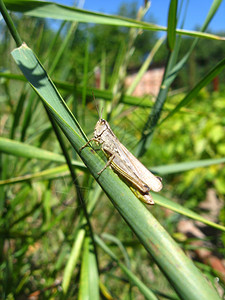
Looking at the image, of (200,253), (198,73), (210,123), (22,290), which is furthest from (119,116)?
(198,73)

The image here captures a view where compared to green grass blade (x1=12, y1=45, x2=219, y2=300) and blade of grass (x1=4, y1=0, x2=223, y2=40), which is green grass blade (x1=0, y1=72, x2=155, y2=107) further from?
green grass blade (x1=12, y1=45, x2=219, y2=300)

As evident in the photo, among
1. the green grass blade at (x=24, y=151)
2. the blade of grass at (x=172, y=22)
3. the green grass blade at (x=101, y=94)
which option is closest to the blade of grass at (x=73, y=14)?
the blade of grass at (x=172, y=22)

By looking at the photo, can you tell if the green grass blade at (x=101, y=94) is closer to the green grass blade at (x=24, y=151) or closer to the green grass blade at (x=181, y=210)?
the green grass blade at (x=24, y=151)

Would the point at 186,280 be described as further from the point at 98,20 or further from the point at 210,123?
the point at 210,123

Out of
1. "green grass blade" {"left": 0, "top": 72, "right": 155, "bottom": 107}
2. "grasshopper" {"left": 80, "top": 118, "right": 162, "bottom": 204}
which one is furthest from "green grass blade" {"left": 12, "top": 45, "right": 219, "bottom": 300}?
"green grass blade" {"left": 0, "top": 72, "right": 155, "bottom": 107}

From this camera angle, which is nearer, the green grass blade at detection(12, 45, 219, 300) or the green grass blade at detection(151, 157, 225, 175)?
the green grass blade at detection(12, 45, 219, 300)
